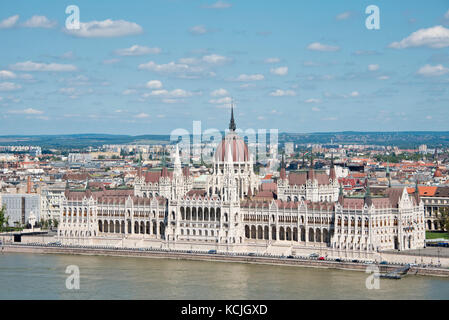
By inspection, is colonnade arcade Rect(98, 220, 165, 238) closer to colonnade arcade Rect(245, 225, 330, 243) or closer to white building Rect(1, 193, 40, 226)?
colonnade arcade Rect(245, 225, 330, 243)

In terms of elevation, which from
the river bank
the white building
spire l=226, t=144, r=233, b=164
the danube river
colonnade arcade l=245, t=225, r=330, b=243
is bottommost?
the danube river

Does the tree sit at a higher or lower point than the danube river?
higher

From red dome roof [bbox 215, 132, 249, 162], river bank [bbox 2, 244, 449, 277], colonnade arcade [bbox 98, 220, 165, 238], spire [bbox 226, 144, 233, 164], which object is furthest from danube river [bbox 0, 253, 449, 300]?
red dome roof [bbox 215, 132, 249, 162]

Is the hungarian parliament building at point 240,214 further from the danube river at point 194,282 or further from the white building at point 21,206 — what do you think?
the white building at point 21,206

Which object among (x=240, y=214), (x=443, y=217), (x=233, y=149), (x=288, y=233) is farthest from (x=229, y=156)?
(x=443, y=217)

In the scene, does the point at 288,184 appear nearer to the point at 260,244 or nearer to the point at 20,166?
the point at 260,244

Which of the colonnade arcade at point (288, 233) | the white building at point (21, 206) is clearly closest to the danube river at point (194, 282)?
the colonnade arcade at point (288, 233)
